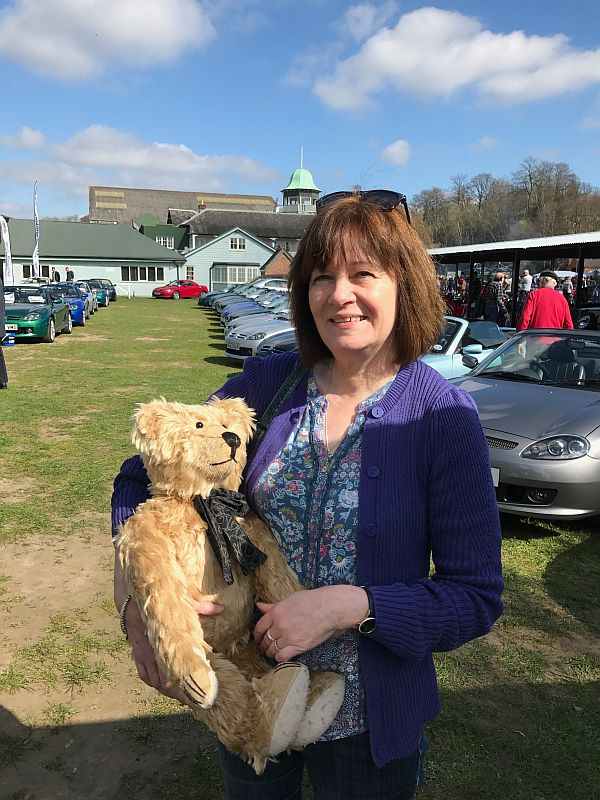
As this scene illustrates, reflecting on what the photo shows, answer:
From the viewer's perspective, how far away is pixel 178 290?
55.3 meters

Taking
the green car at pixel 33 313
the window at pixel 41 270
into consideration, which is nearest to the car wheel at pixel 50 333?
the green car at pixel 33 313

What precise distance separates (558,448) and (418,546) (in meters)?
4.38

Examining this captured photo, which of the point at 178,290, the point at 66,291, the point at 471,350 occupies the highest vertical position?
the point at 178,290

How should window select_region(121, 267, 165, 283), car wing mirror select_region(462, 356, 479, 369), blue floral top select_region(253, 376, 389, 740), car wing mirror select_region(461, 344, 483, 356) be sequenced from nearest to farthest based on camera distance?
blue floral top select_region(253, 376, 389, 740), car wing mirror select_region(462, 356, 479, 369), car wing mirror select_region(461, 344, 483, 356), window select_region(121, 267, 165, 283)

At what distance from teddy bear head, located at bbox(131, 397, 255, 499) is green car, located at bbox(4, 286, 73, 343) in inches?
788

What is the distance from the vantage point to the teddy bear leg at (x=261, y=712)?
5.03ft

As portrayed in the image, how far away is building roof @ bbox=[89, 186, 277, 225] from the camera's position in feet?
368

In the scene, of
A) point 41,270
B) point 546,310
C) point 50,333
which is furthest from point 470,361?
point 41,270

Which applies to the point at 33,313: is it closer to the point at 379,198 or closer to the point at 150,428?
the point at 150,428

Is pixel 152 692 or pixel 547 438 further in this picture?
pixel 547 438

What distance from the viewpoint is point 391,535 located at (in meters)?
1.57

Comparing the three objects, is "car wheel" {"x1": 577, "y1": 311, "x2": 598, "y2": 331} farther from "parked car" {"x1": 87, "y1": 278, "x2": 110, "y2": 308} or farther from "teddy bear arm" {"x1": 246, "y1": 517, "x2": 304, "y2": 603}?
"parked car" {"x1": 87, "y1": 278, "x2": 110, "y2": 308}

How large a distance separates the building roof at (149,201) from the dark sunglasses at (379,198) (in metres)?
113

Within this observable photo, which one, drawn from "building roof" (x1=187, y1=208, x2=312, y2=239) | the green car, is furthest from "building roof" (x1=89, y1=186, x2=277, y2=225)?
the green car
